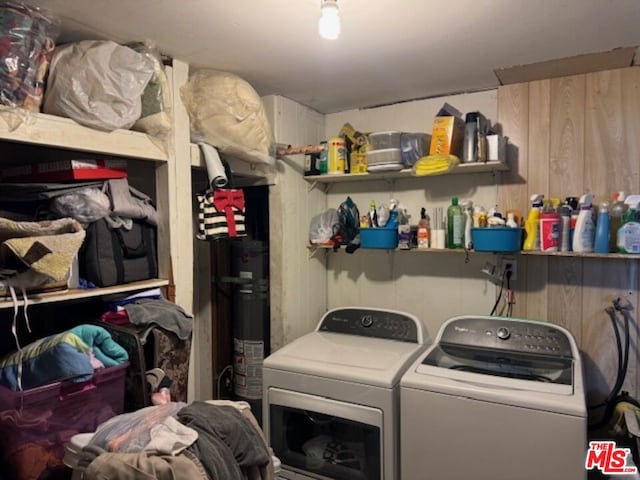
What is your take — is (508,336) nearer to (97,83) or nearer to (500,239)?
(500,239)

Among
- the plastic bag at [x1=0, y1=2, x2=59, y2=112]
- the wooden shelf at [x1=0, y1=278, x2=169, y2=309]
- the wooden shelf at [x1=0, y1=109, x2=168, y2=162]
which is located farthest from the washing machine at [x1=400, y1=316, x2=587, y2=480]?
the plastic bag at [x1=0, y1=2, x2=59, y2=112]

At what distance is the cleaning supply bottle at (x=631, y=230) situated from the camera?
182 cm

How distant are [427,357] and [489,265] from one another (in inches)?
28.5

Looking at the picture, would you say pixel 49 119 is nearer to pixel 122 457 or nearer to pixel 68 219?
pixel 68 219

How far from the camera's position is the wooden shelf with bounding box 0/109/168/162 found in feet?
4.33

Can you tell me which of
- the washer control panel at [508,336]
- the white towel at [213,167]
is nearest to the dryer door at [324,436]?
the washer control panel at [508,336]

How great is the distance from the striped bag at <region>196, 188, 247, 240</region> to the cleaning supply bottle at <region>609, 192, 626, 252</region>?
1693mm

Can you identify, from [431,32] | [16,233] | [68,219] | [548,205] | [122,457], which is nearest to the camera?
[122,457]

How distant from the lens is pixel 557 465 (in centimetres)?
145

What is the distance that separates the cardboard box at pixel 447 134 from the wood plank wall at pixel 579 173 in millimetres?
285

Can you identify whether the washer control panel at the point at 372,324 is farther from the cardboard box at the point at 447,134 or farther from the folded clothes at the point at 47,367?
the folded clothes at the point at 47,367

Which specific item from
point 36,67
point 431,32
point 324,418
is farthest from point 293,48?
point 324,418

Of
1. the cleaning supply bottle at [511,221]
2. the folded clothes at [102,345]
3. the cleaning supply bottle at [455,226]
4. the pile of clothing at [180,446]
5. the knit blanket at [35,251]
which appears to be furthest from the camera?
the cleaning supply bottle at [455,226]

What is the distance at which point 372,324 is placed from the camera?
230 centimetres
